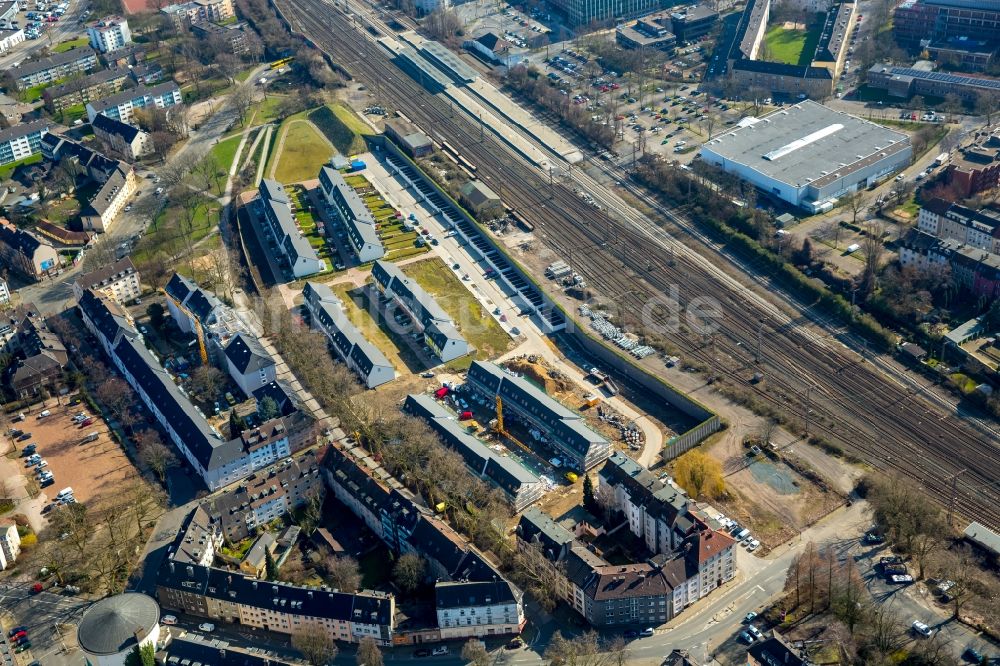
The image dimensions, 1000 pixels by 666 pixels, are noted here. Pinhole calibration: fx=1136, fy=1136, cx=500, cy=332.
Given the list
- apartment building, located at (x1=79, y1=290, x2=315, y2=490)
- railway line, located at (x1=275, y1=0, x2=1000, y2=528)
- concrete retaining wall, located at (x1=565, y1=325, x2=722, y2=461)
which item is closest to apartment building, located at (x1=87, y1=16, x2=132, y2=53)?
railway line, located at (x1=275, y1=0, x2=1000, y2=528)

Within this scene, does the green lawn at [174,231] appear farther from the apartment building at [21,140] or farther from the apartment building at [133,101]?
the apartment building at [133,101]

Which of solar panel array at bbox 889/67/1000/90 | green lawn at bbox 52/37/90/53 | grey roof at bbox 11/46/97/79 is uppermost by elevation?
grey roof at bbox 11/46/97/79

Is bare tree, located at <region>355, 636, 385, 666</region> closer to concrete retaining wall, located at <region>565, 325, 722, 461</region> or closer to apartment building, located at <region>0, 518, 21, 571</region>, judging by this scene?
concrete retaining wall, located at <region>565, 325, 722, 461</region>

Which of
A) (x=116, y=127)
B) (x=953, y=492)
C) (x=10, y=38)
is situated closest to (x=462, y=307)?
(x=953, y=492)

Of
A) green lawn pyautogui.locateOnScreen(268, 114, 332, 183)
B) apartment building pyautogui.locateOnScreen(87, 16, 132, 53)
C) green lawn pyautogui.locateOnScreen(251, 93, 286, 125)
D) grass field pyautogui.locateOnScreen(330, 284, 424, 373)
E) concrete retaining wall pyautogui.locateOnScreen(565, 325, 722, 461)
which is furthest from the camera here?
apartment building pyautogui.locateOnScreen(87, 16, 132, 53)

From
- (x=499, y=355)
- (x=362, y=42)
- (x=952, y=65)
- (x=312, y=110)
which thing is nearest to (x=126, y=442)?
(x=499, y=355)

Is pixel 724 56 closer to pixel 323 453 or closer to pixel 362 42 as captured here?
pixel 362 42

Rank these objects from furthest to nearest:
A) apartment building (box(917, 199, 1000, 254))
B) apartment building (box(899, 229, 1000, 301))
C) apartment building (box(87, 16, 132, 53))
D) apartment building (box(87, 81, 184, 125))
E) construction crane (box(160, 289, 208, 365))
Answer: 1. apartment building (box(87, 16, 132, 53))
2. apartment building (box(87, 81, 184, 125))
3. apartment building (box(917, 199, 1000, 254))
4. construction crane (box(160, 289, 208, 365))
5. apartment building (box(899, 229, 1000, 301))
